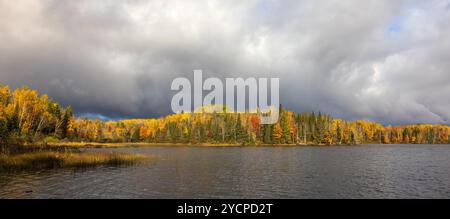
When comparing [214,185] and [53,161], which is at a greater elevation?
[53,161]

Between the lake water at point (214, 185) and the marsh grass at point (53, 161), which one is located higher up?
the marsh grass at point (53, 161)

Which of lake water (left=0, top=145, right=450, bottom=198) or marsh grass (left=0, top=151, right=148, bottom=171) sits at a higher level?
marsh grass (left=0, top=151, right=148, bottom=171)

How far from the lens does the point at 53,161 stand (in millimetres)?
42875

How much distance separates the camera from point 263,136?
570 feet

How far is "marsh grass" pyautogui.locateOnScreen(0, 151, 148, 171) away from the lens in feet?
125

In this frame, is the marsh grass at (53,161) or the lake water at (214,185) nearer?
the lake water at (214,185)

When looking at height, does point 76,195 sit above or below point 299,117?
below

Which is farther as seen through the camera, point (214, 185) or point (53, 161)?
point (53, 161)

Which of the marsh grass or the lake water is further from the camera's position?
the marsh grass

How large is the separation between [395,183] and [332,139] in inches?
6582

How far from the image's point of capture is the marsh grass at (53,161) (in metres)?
38.2
